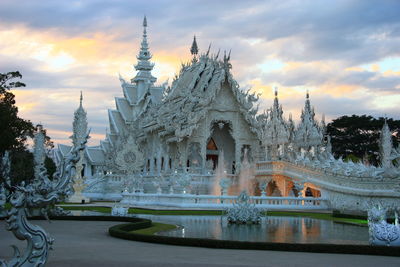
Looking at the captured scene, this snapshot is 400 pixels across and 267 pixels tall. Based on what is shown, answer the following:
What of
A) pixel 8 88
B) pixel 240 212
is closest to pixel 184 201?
pixel 240 212

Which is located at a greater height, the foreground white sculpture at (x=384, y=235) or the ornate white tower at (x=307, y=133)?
the ornate white tower at (x=307, y=133)

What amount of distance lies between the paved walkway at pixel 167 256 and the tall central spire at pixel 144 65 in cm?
4094

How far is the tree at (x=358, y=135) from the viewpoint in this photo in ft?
168

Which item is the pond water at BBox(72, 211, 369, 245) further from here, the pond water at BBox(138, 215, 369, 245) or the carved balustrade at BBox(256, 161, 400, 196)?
the carved balustrade at BBox(256, 161, 400, 196)

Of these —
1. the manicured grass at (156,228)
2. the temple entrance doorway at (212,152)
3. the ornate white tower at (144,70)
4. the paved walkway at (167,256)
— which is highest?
the ornate white tower at (144,70)

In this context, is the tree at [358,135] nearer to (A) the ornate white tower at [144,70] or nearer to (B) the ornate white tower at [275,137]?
(B) the ornate white tower at [275,137]

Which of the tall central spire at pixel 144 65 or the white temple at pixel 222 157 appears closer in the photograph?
the white temple at pixel 222 157

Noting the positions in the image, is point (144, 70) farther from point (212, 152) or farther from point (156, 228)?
point (156, 228)

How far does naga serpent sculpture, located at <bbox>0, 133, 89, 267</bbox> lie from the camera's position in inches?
244

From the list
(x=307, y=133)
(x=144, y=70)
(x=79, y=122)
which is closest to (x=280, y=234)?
(x=307, y=133)

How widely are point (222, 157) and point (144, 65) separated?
21.5 meters

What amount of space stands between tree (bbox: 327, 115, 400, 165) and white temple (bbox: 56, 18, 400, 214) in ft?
35.1

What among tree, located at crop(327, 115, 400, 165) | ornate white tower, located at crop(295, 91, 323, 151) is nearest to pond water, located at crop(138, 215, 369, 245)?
ornate white tower, located at crop(295, 91, 323, 151)

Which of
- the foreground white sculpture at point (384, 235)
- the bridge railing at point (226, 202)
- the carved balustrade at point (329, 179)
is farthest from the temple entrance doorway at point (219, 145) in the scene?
the foreground white sculpture at point (384, 235)
